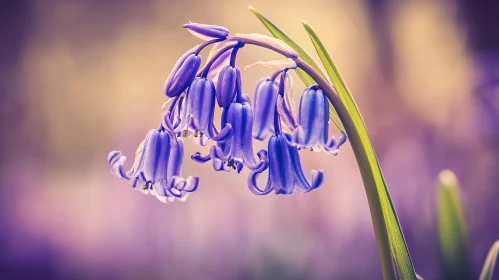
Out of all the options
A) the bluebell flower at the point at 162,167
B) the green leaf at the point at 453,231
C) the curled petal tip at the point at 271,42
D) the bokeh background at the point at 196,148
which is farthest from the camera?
the bokeh background at the point at 196,148

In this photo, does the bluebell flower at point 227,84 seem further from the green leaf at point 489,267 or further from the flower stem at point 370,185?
the green leaf at point 489,267

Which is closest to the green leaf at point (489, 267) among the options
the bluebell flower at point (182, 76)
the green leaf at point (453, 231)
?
the green leaf at point (453, 231)

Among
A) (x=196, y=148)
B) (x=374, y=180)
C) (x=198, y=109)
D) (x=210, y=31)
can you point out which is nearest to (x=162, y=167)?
(x=198, y=109)

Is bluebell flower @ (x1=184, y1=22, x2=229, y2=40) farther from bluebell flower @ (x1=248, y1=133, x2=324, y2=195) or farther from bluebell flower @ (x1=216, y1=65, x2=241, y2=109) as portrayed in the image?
bluebell flower @ (x1=248, y1=133, x2=324, y2=195)

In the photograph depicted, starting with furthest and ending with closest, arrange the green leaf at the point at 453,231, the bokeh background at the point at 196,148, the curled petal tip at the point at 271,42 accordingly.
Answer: the bokeh background at the point at 196,148, the green leaf at the point at 453,231, the curled petal tip at the point at 271,42

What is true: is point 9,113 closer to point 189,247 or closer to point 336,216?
point 189,247

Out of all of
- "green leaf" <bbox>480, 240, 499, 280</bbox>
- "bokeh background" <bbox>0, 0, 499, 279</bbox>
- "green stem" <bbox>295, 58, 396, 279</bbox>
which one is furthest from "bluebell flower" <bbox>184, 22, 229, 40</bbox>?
"bokeh background" <bbox>0, 0, 499, 279</bbox>
